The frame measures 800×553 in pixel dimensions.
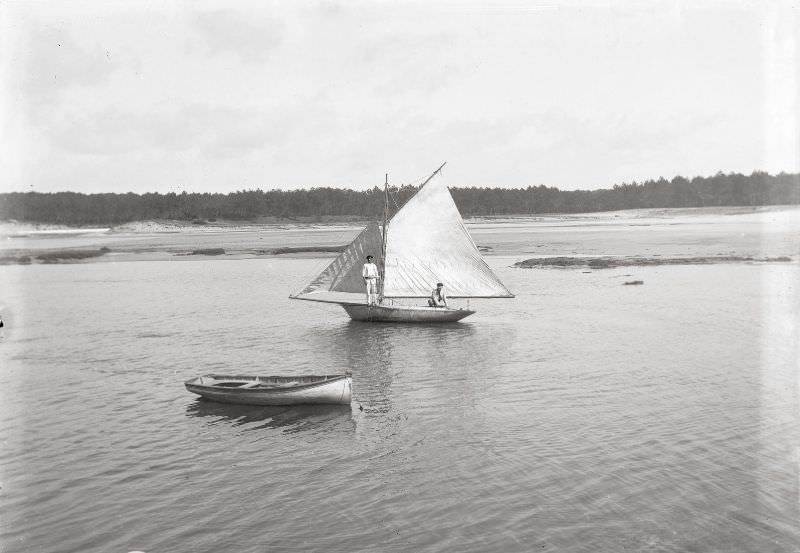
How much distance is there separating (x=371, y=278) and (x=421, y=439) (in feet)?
59.3

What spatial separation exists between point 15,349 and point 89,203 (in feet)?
551

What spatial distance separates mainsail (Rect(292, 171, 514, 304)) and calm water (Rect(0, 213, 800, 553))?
2.27m

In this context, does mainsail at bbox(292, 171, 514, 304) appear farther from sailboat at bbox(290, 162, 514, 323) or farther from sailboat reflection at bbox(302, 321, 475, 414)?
sailboat reflection at bbox(302, 321, 475, 414)

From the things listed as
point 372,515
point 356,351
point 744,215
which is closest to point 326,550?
point 372,515

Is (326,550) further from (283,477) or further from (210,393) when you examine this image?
(210,393)

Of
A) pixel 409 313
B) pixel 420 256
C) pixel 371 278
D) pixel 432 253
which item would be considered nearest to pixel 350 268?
pixel 371 278

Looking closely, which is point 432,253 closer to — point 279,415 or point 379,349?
point 379,349

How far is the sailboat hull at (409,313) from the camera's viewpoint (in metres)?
36.1

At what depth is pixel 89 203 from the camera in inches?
7382

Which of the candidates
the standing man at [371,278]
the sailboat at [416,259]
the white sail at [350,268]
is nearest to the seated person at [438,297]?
the sailboat at [416,259]

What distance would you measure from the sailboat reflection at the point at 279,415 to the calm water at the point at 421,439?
9 centimetres

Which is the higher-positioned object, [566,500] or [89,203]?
[89,203]

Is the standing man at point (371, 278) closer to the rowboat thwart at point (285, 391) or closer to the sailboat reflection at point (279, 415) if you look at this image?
the rowboat thwart at point (285, 391)

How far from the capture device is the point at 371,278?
36.0m
